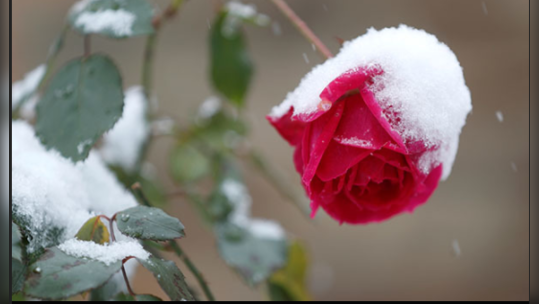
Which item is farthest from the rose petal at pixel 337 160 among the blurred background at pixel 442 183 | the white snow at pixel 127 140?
the blurred background at pixel 442 183

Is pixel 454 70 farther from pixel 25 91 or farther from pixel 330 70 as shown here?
pixel 25 91

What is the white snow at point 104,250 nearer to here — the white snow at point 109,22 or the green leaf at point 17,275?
the green leaf at point 17,275

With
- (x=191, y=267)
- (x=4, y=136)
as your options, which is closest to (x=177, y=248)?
(x=191, y=267)

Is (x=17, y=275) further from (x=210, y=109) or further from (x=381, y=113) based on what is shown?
(x=210, y=109)

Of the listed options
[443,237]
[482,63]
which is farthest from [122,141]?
[482,63]

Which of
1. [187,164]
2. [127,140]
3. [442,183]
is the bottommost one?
[442,183]

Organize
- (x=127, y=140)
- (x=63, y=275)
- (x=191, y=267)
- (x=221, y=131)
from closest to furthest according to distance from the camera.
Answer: (x=63, y=275)
(x=191, y=267)
(x=127, y=140)
(x=221, y=131)
